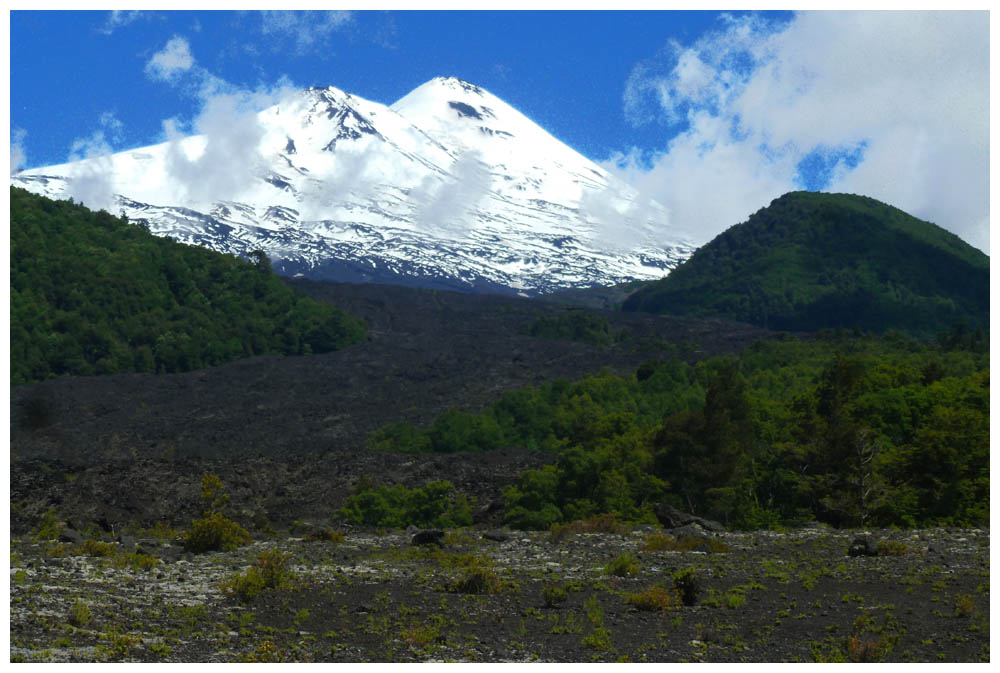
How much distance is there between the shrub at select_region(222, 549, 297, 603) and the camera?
1619cm

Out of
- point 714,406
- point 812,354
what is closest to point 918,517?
point 714,406

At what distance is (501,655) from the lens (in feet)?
42.1

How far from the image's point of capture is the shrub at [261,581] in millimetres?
16188

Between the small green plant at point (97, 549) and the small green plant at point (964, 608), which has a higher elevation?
the small green plant at point (964, 608)

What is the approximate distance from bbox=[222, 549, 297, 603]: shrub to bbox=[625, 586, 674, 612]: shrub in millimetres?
4924

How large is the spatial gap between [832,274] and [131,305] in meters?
71.5

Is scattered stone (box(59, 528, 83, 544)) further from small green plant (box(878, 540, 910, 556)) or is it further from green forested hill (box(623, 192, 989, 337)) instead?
green forested hill (box(623, 192, 989, 337))

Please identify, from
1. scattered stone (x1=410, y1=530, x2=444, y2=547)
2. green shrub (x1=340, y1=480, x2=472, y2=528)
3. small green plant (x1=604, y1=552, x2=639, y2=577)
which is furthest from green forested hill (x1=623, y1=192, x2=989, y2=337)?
small green plant (x1=604, y1=552, x2=639, y2=577)

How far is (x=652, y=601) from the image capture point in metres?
15.6

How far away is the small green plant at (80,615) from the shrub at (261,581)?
2.25 metres


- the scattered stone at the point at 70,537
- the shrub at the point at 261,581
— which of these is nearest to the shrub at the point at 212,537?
the scattered stone at the point at 70,537

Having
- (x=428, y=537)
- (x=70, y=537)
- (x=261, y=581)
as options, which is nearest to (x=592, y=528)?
(x=428, y=537)

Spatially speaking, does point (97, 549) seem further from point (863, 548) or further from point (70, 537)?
point (863, 548)

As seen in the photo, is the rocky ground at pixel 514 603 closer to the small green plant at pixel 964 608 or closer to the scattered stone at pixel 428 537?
the small green plant at pixel 964 608
